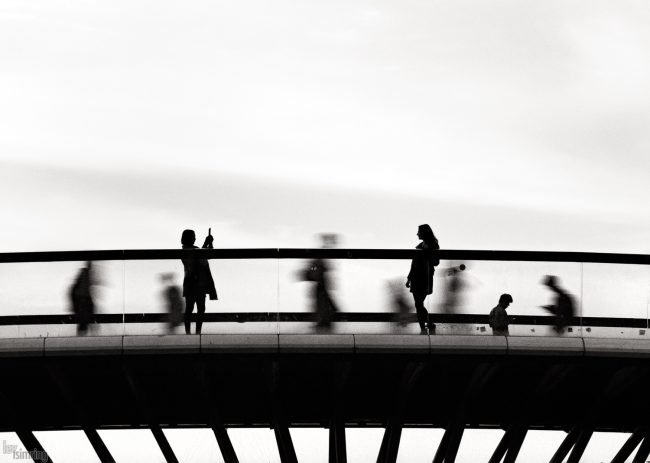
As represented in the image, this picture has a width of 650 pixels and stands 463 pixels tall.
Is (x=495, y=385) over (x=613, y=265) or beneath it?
beneath

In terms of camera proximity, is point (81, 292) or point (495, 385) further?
point (495, 385)

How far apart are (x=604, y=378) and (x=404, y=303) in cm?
417

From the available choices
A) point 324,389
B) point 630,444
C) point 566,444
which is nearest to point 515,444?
point 566,444

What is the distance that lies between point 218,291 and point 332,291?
164cm

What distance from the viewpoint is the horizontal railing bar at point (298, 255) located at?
2011 cm

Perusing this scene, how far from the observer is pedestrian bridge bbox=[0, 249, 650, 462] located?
19359 mm

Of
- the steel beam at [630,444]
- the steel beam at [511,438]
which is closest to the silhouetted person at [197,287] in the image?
the steel beam at [511,438]

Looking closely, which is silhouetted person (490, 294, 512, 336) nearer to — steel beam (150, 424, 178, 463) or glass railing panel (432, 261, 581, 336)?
glass railing panel (432, 261, 581, 336)

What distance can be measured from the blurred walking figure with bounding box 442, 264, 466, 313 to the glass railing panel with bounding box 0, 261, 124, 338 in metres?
4.58

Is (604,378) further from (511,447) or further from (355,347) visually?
(355,347)

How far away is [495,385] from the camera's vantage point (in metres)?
22.7

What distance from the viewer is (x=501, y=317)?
19.9 meters

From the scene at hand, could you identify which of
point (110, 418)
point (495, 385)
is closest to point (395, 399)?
point (495, 385)

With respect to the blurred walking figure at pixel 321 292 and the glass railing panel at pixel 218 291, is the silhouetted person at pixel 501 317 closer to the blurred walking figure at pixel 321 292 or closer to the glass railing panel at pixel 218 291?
the blurred walking figure at pixel 321 292
